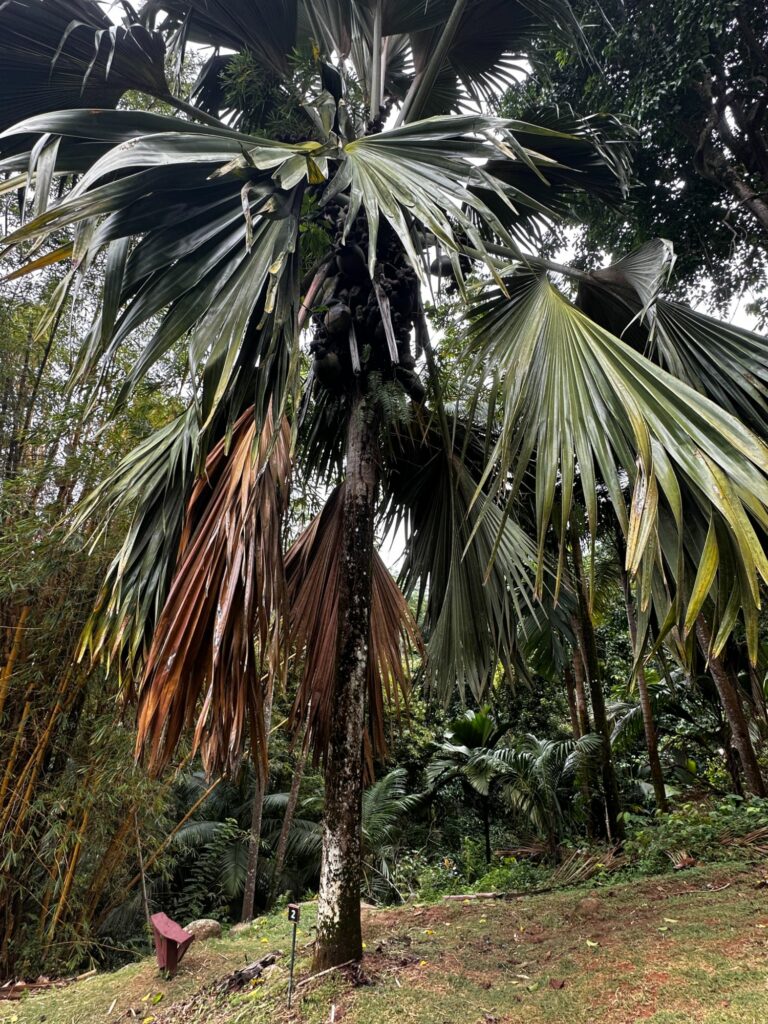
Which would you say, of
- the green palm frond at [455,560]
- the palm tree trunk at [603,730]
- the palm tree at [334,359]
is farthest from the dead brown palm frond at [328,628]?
the palm tree trunk at [603,730]

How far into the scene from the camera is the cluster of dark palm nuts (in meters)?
2.44

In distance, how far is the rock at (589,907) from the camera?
2848 millimetres

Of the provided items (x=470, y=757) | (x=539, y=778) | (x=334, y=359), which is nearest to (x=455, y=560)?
(x=334, y=359)

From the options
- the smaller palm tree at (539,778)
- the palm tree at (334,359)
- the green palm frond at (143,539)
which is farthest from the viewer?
the smaller palm tree at (539,778)

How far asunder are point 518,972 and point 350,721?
3.56ft

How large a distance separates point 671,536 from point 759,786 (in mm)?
4418

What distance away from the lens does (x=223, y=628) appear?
1.86m

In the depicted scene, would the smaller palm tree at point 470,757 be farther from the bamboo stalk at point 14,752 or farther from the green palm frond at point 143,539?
the green palm frond at point 143,539

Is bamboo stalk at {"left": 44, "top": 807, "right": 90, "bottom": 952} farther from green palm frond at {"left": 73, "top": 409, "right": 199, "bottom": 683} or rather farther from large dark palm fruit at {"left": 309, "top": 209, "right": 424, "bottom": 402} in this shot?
large dark palm fruit at {"left": 309, "top": 209, "right": 424, "bottom": 402}

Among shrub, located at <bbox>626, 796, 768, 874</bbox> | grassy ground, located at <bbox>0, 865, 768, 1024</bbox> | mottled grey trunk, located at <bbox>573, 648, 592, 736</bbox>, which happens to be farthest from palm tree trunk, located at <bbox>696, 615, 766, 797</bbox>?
grassy ground, located at <bbox>0, 865, 768, 1024</bbox>

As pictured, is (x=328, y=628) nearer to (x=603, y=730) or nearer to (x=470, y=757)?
(x=603, y=730)

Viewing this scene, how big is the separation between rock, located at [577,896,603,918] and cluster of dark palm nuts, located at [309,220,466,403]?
8.46 feet

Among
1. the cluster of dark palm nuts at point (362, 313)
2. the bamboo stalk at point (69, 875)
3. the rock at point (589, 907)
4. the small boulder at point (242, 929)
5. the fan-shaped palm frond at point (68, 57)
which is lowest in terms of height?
the small boulder at point (242, 929)

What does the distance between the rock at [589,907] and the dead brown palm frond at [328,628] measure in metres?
1.26
